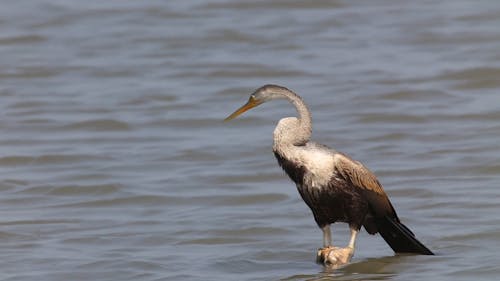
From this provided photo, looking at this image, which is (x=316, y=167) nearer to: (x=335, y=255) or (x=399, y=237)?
(x=335, y=255)

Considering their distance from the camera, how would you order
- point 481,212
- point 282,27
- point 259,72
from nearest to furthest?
point 481,212 → point 259,72 → point 282,27

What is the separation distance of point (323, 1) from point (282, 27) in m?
1.32

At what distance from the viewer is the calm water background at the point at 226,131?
31.6ft

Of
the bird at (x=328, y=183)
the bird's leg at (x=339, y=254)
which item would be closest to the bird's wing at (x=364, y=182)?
the bird at (x=328, y=183)

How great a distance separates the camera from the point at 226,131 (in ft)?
44.8

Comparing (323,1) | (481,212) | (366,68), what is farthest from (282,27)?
(481,212)

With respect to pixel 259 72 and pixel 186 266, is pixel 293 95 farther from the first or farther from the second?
pixel 259 72

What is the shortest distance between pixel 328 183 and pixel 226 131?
17.0 ft

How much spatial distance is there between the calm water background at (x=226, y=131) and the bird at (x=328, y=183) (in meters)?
0.21

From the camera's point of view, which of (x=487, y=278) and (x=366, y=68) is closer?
(x=487, y=278)

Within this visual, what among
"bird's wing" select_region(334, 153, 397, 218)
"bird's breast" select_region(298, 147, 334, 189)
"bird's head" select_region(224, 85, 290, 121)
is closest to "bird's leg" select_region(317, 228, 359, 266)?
"bird's wing" select_region(334, 153, 397, 218)

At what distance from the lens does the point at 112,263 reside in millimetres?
9414

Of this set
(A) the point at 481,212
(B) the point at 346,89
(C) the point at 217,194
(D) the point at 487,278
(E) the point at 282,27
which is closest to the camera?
(D) the point at 487,278

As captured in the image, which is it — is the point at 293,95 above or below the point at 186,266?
above
